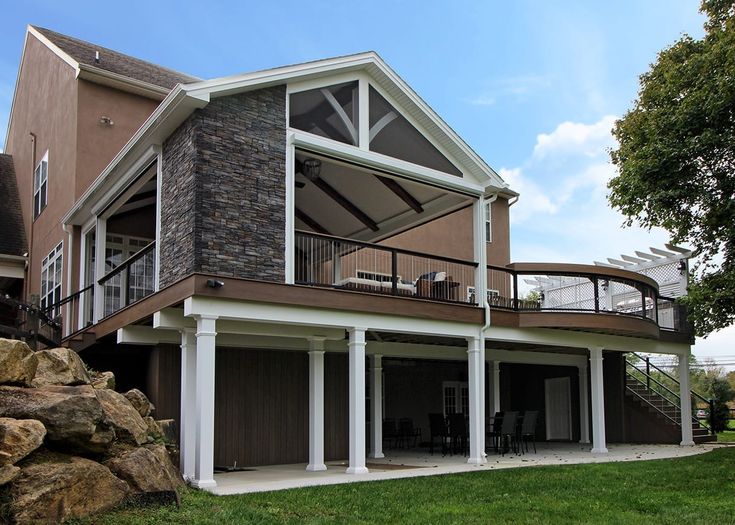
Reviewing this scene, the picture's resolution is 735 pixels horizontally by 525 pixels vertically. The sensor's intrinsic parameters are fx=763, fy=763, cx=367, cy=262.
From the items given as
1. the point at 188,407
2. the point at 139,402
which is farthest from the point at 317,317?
the point at 139,402

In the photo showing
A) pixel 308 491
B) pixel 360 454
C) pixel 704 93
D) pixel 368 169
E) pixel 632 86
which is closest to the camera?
pixel 308 491

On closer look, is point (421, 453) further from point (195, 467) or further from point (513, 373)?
point (195, 467)

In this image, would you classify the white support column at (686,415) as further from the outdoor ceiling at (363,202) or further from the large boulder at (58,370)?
the large boulder at (58,370)

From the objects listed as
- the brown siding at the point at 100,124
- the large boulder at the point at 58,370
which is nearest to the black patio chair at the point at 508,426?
the large boulder at the point at 58,370

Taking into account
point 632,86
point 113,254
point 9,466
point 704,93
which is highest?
point 632,86

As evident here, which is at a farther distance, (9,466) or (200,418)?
(200,418)

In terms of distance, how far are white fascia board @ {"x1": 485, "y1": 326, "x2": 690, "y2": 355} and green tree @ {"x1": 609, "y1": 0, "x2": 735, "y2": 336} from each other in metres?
1.61

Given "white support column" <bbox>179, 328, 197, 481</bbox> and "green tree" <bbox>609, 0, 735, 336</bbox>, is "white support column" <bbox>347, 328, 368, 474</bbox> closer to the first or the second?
"white support column" <bbox>179, 328, 197, 481</bbox>

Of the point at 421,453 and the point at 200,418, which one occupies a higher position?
the point at 200,418

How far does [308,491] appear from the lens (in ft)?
33.3

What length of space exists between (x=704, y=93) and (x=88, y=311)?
44.3 ft

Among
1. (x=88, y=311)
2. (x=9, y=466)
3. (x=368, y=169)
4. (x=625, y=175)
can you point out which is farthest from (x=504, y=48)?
(x=9, y=466)

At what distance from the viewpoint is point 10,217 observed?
22578 mm

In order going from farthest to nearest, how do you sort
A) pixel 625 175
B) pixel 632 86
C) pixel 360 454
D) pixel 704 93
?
pixel 632 86, pixel 625 175, pixel 704 93, pixel 360 454
